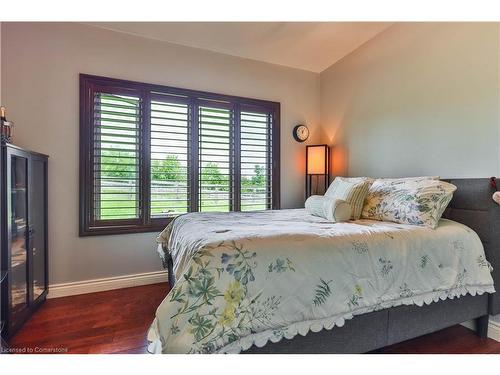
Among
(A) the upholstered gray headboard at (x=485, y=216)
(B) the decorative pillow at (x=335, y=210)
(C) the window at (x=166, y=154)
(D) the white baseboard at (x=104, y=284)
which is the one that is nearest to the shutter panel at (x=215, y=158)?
(C) the window at (x=166, y=154)

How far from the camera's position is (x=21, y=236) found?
1870 millimetres

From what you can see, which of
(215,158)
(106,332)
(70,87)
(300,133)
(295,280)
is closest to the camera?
(295,280)

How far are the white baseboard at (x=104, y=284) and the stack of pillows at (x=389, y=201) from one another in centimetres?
181

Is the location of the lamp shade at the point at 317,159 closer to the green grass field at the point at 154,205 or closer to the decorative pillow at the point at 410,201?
the green grass field at the point at 154,205

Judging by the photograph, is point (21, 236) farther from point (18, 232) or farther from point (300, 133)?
point (300, 133)

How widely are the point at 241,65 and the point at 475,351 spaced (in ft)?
10.8

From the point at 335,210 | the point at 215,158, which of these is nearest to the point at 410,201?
the point at 335,210

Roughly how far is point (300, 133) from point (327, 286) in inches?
98.4

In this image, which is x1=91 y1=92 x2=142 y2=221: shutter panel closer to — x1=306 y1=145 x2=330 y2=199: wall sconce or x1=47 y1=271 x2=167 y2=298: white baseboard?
x1=47 y1=271 x2=167 y2=298: white baseboard

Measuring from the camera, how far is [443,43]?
2.07m

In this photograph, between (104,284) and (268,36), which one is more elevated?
(268,36)
